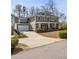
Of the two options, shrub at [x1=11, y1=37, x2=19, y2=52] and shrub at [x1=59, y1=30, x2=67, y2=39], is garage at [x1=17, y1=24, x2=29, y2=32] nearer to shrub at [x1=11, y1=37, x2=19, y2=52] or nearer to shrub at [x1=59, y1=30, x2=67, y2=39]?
shrub at [x1=11, y1=37, x2=19, y2=52]

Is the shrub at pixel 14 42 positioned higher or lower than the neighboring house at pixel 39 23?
lower

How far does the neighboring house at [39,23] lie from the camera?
254 centimetres

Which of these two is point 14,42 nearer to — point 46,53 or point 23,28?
point 23,28

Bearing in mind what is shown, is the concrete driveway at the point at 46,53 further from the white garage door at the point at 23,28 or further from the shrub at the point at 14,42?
the white garage door at the point at 23,28

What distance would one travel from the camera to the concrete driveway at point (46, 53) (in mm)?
2500

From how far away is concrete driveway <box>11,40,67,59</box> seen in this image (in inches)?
98.4

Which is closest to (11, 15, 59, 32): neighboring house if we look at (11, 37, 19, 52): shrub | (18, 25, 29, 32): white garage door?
(18, 25, 29, 32): white garage door

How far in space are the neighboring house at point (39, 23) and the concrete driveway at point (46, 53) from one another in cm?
21

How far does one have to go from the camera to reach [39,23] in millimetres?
2570

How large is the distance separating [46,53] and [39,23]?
344 mm

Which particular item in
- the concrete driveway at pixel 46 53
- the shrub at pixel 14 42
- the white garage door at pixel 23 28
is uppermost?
the white garage door at pixel 23 28

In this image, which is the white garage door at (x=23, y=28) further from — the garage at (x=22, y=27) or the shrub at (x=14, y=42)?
the shrub at (x=14, y=42)

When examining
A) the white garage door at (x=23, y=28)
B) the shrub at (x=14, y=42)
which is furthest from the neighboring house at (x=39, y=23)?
the shrub at (x=14, y=42)
